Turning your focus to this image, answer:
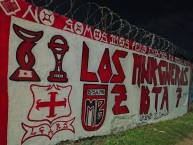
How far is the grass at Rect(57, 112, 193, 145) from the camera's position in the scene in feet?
19.7

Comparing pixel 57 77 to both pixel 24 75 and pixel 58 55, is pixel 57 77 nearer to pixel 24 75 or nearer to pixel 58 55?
pixel 58 55

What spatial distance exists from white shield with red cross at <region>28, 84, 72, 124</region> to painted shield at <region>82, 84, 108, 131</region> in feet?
1.60

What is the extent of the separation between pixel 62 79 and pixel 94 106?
3.77 ft

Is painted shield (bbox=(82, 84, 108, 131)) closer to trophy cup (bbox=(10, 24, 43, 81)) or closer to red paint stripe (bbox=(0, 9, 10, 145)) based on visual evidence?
trophy cup (bbox=(10, 24, 43, 81))

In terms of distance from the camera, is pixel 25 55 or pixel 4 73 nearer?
pixel 4 73

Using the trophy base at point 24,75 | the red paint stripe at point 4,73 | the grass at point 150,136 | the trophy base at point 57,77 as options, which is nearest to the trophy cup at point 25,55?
the trophy base at point 24,75

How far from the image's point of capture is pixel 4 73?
4.09 m

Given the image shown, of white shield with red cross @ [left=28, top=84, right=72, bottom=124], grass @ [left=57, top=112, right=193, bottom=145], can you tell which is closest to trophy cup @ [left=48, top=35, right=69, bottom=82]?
white shield with red cross @ [left=28, top=84, right=72, bottom=124]

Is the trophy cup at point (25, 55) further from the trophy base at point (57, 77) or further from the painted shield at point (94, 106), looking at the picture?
the painted shield at point (94, 106)

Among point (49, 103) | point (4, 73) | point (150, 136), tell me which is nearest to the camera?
point (4, 73)

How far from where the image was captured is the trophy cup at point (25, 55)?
426cm

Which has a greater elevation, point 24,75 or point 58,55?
point 58,55

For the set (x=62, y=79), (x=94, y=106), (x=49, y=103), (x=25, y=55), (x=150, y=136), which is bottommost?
(x=150, y=136)

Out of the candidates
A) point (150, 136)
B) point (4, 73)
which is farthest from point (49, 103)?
point (150, 136)
